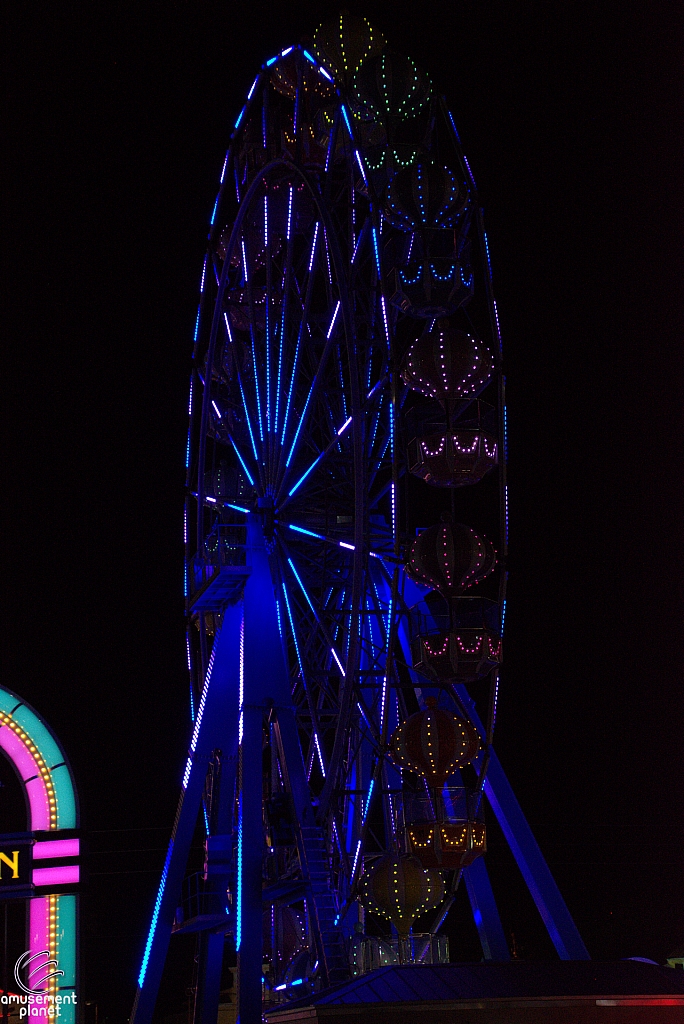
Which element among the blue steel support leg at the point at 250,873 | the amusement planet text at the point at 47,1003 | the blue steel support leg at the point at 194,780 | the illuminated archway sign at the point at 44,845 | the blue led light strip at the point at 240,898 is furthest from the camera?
the blue steel support leg at the point at 194,780

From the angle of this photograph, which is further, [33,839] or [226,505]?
[226,505]

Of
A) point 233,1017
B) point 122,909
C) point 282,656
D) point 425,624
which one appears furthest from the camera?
point 122,909

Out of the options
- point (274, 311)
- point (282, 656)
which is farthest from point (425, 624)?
point (274, 311)

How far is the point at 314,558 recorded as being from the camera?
19.0 metres

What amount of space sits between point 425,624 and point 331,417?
14.0 ft

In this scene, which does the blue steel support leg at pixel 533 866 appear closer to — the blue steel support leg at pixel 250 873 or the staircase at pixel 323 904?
the staircase at pixel 323 904

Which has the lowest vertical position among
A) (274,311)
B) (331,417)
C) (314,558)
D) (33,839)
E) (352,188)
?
(33,839)

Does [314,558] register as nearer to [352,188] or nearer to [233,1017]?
[352,188]

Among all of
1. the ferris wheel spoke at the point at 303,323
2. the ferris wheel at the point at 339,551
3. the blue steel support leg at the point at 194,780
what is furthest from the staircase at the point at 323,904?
the ferris wheel spoke at the point at 303,323

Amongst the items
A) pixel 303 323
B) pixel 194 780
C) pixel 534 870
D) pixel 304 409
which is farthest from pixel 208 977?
pixel 303 323

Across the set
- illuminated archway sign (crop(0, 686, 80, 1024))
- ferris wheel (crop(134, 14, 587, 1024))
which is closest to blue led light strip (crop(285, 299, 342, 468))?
ferris wheel (crop(134, 14, 587, 1024))

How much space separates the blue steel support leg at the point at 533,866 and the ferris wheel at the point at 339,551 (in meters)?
0.04

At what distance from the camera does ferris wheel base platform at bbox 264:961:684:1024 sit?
11.2 meters

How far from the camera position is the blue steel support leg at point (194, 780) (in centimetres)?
1670
